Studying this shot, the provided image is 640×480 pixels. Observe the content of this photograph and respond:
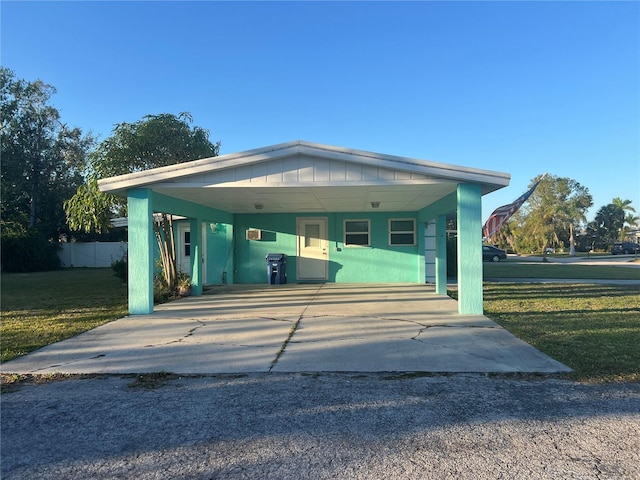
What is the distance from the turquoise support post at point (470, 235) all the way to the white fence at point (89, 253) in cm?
2730

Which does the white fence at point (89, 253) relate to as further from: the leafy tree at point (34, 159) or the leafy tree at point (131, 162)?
the leafy tree at point (131, 162)

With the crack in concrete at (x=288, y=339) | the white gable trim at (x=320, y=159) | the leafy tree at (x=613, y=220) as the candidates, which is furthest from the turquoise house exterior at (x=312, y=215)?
the leafy tree at (x=613, y=220)

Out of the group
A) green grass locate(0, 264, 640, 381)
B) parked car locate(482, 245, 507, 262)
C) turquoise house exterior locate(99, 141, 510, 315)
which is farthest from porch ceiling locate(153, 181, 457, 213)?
parked car locate(482, 245, 507, 262)

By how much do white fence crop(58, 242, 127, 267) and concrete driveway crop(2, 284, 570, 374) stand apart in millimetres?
22970

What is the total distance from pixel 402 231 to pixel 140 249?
30.0 ft

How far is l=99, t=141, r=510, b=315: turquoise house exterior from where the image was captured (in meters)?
8.59

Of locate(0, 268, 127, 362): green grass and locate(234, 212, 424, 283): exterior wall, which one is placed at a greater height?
locate(234, 212, 424, 283): exterior wall

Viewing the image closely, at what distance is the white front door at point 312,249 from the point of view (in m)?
15.5

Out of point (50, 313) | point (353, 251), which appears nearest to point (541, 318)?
point (353, 251)

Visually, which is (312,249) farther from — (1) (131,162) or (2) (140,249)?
(2) (140,249)

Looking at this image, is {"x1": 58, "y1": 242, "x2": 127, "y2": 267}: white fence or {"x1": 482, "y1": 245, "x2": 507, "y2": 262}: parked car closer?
{"x1": 58, "y1": 242, "x2": 127, "y2": 267}: white fence

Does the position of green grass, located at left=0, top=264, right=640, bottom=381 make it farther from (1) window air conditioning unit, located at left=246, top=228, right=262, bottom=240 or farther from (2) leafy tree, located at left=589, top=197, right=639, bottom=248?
(2) leafy tree, located at left=589, top=197, right=639, bottom=248

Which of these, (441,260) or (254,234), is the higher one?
(254,234)

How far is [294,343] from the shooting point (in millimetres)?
6586
